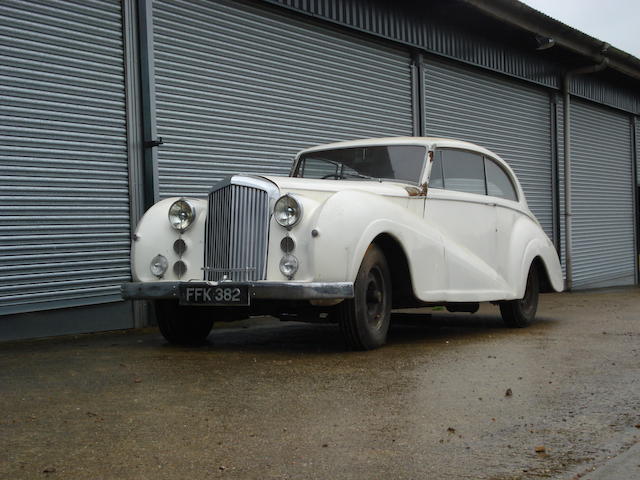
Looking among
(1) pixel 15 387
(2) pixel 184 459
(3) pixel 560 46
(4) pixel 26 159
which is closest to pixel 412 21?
(3) pixel 560 46

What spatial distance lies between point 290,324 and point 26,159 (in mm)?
3135

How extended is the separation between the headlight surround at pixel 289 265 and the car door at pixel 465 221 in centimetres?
161

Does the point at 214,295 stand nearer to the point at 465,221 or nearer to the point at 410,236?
the point at 410,236

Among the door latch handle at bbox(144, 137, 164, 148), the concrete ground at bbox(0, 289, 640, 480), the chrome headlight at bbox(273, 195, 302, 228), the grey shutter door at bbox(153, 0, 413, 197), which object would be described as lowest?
the concrete ground at bbox(0, 289, 640, 480)

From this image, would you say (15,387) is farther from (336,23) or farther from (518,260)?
(336,23)

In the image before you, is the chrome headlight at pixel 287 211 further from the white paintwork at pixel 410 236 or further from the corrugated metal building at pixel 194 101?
the corrugated metal building at pixel 194 101

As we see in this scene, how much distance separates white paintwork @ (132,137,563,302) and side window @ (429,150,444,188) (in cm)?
7

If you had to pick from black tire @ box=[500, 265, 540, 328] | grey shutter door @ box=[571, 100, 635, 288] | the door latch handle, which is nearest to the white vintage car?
black tire @ box=[500, 265, 540, 328]

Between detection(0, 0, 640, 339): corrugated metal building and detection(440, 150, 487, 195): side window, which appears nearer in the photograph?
detection(440, 150, 487, 195): side window

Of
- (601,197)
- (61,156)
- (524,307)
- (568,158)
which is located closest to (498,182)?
(524,307)

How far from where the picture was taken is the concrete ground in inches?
126

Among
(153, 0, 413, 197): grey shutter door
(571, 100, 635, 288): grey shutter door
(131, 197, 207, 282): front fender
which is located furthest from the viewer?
(571, 100, 635, 288): grey shutter door

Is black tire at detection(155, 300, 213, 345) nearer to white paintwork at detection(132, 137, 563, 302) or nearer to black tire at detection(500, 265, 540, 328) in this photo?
white paintwork at detection(132, 137, 563, 302)

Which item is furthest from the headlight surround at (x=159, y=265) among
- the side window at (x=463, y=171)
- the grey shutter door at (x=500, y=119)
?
the grey shutter door at (x=500, y=119)
